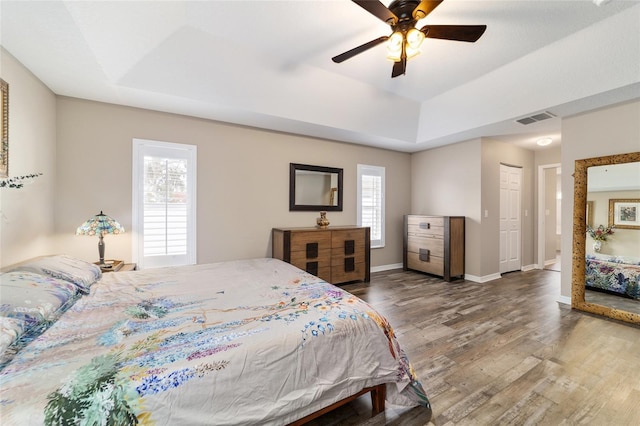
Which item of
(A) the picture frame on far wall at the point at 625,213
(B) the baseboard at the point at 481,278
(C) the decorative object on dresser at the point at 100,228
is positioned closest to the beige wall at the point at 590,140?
(A) the picture frame on far wall at the point at 625,213

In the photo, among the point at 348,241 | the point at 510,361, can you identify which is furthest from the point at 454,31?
the point at 348,241

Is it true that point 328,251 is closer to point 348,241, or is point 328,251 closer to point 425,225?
point 348,241

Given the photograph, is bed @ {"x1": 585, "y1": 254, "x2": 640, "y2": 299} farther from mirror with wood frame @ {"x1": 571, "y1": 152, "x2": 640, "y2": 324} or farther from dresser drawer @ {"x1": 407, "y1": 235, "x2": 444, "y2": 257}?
dresser drawer @ {"x1": 407, "y1": 235, "x2": 444, "y2": 257}

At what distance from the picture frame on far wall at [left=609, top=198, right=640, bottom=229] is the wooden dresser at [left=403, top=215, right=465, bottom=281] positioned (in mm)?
1830

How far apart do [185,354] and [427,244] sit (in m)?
4.54

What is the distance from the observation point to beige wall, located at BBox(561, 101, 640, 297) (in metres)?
2.92

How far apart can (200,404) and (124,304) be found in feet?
3.45

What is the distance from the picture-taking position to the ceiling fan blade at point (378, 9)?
173cm

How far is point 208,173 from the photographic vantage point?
11.9 ft

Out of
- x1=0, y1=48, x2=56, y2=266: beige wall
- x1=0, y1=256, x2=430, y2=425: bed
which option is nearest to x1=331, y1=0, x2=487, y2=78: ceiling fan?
x1=0, y1=256, x2=430, y2=425: bed

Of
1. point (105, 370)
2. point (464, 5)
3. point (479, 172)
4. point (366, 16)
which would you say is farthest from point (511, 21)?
point (105, 370)

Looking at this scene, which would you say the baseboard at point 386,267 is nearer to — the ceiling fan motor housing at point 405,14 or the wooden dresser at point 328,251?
the wooden dresser at point 328,251

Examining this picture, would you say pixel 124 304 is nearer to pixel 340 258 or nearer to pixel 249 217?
pixel 249 217

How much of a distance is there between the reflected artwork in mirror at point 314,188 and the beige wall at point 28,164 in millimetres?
2834
